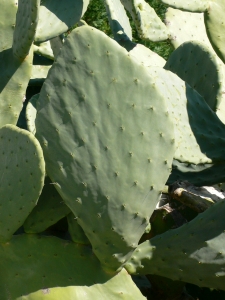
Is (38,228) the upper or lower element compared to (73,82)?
lower

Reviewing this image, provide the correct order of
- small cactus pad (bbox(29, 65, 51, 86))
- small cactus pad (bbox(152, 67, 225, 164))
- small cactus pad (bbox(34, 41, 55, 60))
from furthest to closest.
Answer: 1. small cactus pad (bbox(34, 41, 55, 60))
2. small cactus pad (bbox(29, 65, 51, 86))
3. small cactus pad (bbox(152, 67, 225, 164))

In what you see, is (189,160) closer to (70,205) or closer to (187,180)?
(187,180)

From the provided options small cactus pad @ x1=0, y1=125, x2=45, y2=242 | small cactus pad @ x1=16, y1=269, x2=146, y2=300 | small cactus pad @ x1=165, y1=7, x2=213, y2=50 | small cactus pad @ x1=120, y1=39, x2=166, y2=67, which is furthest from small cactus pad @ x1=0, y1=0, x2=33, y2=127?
small cactus pad @ x1=165, y1=7, x2=213, y2=50

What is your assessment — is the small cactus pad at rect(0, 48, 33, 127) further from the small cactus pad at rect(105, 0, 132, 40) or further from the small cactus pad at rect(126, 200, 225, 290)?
the small cactus pad at rect(105, 0, 132, 40)

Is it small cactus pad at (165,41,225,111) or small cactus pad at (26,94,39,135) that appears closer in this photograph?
small cactus pad at (26,94,39,135)

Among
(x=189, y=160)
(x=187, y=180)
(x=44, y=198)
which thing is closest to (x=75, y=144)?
(x=44, y=198)

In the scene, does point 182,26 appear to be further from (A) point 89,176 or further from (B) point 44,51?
(A) point 89,176
